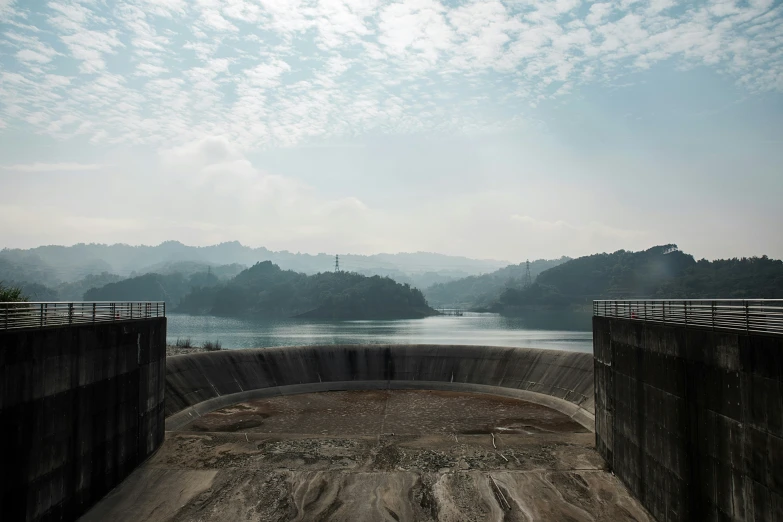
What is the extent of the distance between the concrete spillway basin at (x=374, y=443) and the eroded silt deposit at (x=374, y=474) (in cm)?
7

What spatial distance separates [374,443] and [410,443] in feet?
5.48

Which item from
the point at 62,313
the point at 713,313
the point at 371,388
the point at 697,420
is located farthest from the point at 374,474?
the point at 371,388

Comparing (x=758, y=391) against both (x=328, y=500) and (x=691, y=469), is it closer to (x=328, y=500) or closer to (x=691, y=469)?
(x=691, y=469)

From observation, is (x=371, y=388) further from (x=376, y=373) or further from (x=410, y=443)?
(x=410, y=443)

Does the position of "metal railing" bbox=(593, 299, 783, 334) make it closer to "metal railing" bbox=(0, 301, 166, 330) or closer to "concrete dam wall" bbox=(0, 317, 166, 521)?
"concrete dam wall" bbox=(0, 317, 166, 521)

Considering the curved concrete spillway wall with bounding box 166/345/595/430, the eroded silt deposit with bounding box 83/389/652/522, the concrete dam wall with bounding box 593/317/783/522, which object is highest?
the concrete dam wall with bounding box 593/317/783/522

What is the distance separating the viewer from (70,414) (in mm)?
16875

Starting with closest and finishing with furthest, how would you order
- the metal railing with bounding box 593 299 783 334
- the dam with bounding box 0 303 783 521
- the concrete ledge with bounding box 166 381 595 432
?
the metal railing with bounding box 593 299 783 334, the dam with bounding box 0 303 783 521, the concrete ledge with bounding box 166 381 595 432

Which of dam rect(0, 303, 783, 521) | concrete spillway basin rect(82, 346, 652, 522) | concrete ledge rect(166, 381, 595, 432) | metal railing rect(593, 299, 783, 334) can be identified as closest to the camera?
metal railing rect(593, 299, 783, 334)

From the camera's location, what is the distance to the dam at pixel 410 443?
13.4m

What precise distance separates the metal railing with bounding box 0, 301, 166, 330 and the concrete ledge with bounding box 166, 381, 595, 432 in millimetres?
7651

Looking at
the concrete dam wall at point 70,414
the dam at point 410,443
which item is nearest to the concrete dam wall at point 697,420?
the dam at point 410,443

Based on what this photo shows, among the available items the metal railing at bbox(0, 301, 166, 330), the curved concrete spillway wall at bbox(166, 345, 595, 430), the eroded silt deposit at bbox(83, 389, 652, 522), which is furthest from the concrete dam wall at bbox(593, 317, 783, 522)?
the metal railing at bbox(0, 301, 166, 330)

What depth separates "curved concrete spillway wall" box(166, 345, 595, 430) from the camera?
32.8 metres
